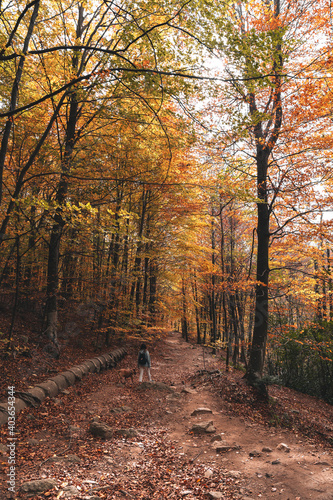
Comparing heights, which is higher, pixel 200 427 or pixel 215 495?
pixel 215 495

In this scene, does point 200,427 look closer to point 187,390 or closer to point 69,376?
point 187,390

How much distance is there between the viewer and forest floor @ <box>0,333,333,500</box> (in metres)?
3.66

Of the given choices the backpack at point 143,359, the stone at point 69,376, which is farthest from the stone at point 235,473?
the backpack at point 143,359

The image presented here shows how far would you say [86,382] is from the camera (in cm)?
791

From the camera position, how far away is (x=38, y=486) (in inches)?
126

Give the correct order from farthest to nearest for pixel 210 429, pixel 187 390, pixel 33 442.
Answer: pixel 187 390 < pixel 210 429 < pixel 33 442

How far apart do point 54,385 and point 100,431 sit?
2076 millimetres

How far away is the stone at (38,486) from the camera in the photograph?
3123mm

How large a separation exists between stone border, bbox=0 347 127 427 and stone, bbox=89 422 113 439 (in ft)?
4.66

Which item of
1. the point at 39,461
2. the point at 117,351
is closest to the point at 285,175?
the point at 39,461

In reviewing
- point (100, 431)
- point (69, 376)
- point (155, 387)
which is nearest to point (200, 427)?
point (100, 431)

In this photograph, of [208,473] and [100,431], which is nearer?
[208,473]

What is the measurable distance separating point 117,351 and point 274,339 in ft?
22.7

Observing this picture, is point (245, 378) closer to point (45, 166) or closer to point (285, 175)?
point (285, 175)
